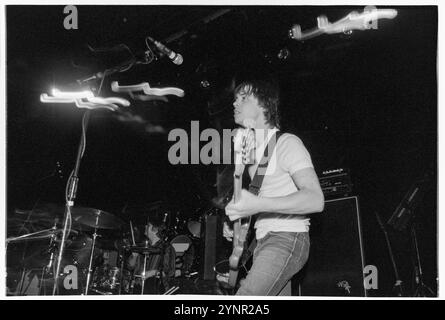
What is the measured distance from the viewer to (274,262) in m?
1.73

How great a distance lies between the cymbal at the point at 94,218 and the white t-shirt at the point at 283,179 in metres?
2.15

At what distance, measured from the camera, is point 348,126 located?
366cm

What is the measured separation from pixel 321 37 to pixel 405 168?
4.87 ft

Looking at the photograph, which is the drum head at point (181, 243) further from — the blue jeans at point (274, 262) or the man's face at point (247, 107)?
the blue jeans at point (274, 262)

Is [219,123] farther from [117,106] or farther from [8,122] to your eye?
[8,122]

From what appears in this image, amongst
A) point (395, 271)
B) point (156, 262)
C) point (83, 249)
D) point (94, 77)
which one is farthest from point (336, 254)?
point (83, 249)

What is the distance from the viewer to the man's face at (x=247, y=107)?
2242 millimetres

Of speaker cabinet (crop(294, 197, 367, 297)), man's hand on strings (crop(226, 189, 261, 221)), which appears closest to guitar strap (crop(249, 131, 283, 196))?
man's hand on strings (crop(226, 189, 261, 221))

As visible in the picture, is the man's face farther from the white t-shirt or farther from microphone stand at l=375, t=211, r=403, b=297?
microphone stand at l=375, t=211, r=403, b=297

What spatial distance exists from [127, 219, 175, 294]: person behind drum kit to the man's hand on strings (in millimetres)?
2632

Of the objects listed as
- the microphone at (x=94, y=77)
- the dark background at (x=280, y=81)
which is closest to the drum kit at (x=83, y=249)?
the dark background at (x=280, y=81)

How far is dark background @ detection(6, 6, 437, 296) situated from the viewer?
9.28 feet

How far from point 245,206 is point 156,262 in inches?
123
